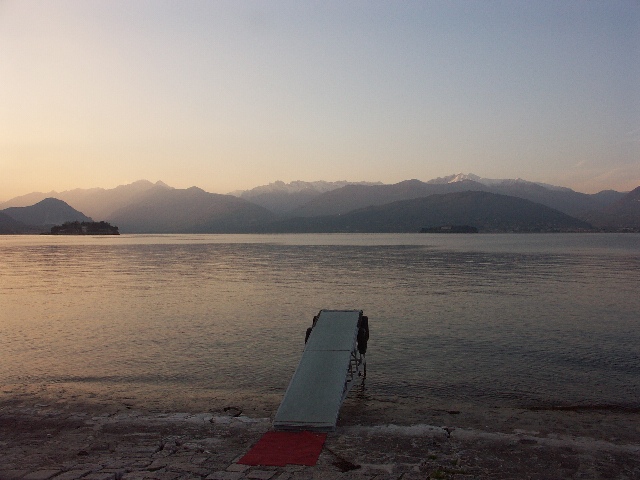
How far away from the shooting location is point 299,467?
9.33m

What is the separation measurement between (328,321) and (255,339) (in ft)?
24.6

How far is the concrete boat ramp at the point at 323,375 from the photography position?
11.5 metres

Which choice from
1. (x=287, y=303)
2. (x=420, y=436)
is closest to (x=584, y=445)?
(x=420, y=436)

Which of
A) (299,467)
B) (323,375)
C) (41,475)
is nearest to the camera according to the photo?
(41,475)

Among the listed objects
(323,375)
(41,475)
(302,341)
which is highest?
(323,375)

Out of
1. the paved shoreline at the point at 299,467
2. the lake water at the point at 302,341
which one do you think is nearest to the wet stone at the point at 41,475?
the paved shoreline at the point at 299,467

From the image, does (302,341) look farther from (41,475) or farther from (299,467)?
(41,475)

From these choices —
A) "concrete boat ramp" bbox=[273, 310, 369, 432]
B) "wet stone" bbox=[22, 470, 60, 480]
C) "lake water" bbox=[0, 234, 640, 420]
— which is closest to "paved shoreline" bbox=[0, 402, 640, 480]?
"wet stone" bbox=[22, 470, 60, 480]

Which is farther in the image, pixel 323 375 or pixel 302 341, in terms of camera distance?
pixel 302 341

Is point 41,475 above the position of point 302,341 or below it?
above

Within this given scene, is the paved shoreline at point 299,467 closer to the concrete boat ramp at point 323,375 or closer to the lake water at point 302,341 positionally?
the concrete boat ramp at point 323,375

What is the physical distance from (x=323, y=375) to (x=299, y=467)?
409 cm

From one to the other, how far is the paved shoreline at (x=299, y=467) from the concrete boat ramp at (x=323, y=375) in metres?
0.56

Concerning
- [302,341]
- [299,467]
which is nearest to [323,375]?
[299,467]
